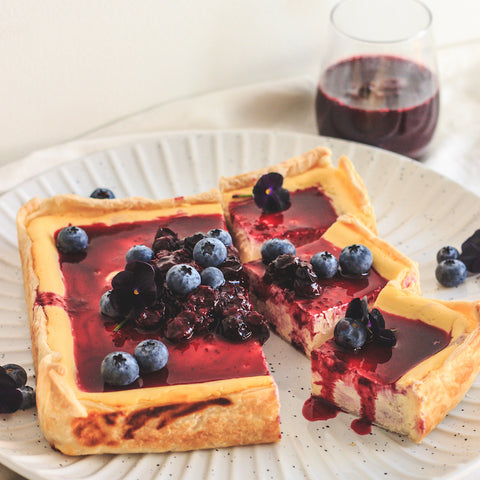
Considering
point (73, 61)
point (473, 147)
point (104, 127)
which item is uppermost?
point (73, 61)

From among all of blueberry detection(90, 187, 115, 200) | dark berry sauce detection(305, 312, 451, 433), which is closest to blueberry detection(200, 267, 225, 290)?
dark berry sauce detection(305, 312, 451, 433)

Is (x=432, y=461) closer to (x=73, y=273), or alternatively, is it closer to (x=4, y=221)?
(x=73, y=273)

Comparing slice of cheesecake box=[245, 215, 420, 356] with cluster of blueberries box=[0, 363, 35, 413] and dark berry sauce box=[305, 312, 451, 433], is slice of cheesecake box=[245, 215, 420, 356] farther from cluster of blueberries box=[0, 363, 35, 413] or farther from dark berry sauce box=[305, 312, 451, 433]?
cluster of blueberries box=[0, 363, 35, 413]

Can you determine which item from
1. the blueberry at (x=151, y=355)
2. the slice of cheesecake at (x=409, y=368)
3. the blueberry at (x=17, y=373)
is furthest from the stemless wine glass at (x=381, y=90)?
the blueberry at (x=17, y=373)

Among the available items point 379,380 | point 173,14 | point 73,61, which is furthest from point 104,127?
point 379,380

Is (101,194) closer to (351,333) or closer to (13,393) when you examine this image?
(13,393)

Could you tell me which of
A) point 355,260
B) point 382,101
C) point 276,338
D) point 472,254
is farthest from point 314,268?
point 382,101
